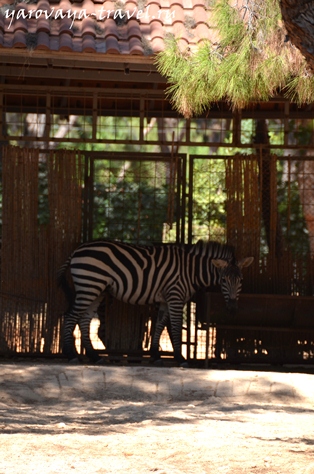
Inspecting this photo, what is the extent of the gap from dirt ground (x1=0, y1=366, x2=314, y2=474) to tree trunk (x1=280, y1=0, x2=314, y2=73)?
2.49 meters

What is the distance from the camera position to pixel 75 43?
8.88 metres

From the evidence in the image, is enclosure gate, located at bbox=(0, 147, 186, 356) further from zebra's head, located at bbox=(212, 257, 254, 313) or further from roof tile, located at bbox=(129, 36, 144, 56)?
roof tile, located at bbox=(129, 36, 144, 56)

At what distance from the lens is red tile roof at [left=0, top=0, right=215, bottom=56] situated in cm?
881

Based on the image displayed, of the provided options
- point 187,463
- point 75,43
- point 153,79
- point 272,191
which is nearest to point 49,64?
point 75,43

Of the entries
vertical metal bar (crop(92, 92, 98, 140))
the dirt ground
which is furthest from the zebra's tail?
the dirt ground

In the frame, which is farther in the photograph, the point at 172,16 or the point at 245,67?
the point at 172,16

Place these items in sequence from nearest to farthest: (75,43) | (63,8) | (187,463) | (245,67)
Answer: (187,463) → (245,67) → (75,43) → (63,8)

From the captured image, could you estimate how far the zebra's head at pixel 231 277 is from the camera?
1034 cm

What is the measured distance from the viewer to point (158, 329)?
10797 mm

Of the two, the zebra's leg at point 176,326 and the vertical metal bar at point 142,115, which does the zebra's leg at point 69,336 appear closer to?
the zebra's leg at point 176,326

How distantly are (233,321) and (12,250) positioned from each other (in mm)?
2945

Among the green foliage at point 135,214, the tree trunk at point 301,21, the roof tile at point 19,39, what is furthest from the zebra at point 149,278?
the tree trunk at point 301,21

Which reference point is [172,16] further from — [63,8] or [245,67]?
[245,67]

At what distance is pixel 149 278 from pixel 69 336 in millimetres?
1274
